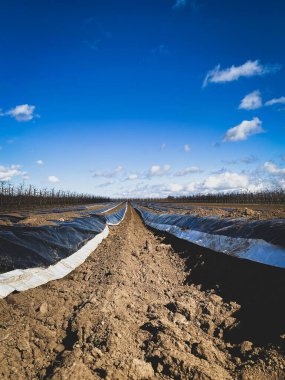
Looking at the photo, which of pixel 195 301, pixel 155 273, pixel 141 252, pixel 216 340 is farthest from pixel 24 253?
pixel 141 252

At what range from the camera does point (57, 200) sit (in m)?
45.8

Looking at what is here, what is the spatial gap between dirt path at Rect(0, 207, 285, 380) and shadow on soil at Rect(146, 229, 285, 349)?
13 centimetres

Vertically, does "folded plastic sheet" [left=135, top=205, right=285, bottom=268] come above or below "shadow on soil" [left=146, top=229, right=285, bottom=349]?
above

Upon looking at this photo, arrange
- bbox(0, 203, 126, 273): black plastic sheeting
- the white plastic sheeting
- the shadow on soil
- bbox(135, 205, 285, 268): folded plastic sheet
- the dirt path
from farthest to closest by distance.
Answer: bbox(135, 205, 285, 268): folded plastic sheet
bbox(0, 203, 126, 273): black plastic sheeting
the white plastic sheeting
the shadow on soil
the dirt path

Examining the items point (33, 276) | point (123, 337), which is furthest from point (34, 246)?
point (123, 337)

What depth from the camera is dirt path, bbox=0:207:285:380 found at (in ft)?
6.32

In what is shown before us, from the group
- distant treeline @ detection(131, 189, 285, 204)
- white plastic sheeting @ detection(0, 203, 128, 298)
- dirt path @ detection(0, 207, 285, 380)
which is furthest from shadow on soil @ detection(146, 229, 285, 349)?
distant treeline @ detection(131, 189, 285, 204)

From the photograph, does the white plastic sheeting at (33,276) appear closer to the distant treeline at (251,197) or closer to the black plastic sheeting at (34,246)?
the black plastic sheeting at (34,246)

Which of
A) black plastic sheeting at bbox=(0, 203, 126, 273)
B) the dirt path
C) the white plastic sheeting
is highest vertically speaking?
black plastic sheeting at bbox=(0, 203, 126, 273)

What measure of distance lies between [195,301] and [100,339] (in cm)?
151

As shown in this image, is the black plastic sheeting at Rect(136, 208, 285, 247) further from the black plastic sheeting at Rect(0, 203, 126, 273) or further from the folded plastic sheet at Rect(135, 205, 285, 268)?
the black plastic sheeting at Rect(0, 203, 126, 273)

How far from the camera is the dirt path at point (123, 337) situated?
Result: 1.93m

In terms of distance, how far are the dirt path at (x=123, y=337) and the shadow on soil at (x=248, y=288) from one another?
127mm

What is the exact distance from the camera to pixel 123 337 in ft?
7.59
